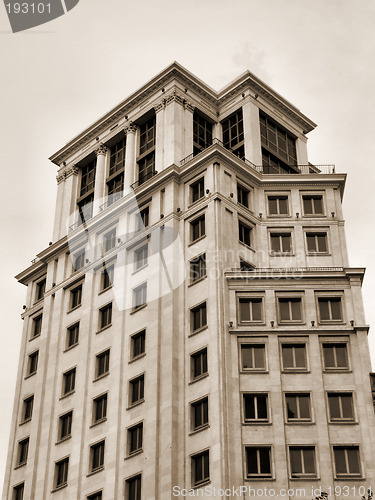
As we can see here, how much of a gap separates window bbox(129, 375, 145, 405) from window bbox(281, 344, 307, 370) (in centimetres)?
1222

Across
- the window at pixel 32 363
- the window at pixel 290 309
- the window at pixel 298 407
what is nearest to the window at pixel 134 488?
the window at pixel 298 407

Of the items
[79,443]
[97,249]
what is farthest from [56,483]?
[97,249]

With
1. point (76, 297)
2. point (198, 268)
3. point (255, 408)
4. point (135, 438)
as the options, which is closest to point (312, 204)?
point (198, 268)

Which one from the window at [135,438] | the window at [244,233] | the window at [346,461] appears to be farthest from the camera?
the window at [244,233]

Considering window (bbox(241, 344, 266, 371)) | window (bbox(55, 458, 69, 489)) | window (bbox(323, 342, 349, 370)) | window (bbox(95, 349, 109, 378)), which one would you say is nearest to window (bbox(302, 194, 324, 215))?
window (bbox(323, 342, 349, 370))

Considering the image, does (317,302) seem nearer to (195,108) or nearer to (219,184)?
(219,184)

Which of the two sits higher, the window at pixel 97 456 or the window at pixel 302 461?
the window at pixel 97 456

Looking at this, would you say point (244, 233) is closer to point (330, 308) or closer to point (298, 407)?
point (330, 308)

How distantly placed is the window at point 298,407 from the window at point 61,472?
21063 millimetres

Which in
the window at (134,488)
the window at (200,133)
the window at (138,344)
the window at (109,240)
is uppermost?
the window at (200,133)

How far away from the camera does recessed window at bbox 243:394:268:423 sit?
64750 millimetres

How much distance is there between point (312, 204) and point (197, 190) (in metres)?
11.5

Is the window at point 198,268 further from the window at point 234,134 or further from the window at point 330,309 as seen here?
the window at point 234,134

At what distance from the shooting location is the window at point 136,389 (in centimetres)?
7062
